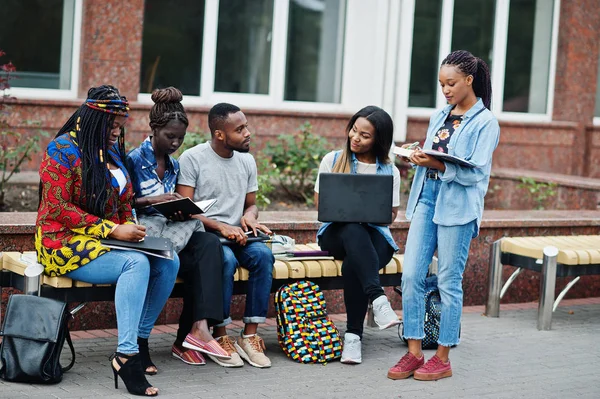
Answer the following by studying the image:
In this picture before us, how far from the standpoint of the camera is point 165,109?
6.11 m

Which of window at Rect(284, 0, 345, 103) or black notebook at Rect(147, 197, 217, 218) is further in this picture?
window at Rect(284, 0, 345, 103)

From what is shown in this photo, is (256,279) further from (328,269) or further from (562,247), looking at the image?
(562,247)

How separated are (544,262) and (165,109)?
3153 millimetres

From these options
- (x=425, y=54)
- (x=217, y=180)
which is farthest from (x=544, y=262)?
(x=425, y=54)

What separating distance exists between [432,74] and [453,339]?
8.39 metres

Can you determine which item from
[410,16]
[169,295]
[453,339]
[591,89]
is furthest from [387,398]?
[591,89]

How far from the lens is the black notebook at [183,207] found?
5.85 meters

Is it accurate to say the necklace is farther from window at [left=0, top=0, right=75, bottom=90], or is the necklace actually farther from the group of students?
window at [left=0, top=0, right=75, bottom=90]

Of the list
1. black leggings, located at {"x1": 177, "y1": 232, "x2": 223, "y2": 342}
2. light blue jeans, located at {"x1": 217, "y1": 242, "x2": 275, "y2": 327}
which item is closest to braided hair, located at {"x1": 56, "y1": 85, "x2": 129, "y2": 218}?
black leggings, located at {"x1": 177, "y1": 232, "x2": 223, "y2": 342}

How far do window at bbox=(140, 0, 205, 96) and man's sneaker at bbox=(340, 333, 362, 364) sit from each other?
247 inches

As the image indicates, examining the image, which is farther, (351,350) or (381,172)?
(381,172)

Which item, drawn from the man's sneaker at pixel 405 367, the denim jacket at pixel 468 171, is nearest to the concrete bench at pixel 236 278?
the man's sneaker at pixel 405 367

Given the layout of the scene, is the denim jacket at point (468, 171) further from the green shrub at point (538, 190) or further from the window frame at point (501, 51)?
the window frame at point (501, 51)

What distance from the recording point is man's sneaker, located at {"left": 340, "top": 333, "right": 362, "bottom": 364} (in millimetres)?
6336
